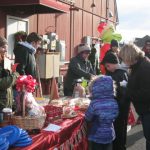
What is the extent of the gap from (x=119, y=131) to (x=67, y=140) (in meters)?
1.25

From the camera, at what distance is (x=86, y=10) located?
1535 centimetres

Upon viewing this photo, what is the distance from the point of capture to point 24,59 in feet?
19.5

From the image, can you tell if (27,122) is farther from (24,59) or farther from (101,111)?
(24,59)

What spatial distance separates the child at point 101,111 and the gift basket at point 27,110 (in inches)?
28.5

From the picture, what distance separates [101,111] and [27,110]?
3.00ft

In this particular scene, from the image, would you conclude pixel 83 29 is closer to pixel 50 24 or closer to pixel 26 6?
pixel 50 24

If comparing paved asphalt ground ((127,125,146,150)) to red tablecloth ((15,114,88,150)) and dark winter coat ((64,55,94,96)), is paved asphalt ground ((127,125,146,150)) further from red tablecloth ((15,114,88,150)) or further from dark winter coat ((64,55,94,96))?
red tablecloth ((15,114,88,150))

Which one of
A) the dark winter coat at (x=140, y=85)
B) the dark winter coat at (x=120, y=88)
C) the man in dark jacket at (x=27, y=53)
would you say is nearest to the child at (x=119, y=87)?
the dark winter coat at (x=120, y=88)

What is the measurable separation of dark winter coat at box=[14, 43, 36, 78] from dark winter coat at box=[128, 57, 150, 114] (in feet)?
6.84

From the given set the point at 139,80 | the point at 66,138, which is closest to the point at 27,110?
the point at 66,138

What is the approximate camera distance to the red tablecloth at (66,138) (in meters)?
3.29

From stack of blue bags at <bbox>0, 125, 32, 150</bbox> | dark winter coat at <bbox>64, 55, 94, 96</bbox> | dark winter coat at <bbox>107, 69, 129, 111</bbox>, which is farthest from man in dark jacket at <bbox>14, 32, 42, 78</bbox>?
stack of blue bags at <bbox>0, 125, 32, 150</bbox>

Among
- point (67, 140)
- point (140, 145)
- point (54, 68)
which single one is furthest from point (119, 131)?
point (54, 68)

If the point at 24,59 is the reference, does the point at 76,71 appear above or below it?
below
